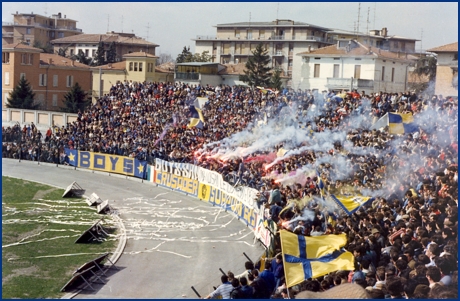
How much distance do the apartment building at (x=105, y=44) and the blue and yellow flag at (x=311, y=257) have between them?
76.6 meters

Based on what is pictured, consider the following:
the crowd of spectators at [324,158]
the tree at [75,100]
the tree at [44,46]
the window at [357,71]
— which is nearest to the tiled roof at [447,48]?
the crowd of spectators at [324,158]

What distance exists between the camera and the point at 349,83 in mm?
47312

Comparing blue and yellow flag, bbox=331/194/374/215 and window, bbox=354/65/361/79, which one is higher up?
window, bbox=354/65/361/79

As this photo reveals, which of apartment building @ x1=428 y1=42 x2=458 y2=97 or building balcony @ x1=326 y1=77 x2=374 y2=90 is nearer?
apartment building @ x1=428 y1=42 x2=458 y2=97

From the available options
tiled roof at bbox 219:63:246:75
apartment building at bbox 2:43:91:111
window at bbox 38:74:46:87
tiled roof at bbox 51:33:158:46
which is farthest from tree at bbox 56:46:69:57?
tiled roof at bbox 219:63:246:75

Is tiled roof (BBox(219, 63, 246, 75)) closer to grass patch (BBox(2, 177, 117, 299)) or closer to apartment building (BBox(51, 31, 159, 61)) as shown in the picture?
apartment building (BBox(51, 31, 159, 61))

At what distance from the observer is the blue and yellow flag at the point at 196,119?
127 feet

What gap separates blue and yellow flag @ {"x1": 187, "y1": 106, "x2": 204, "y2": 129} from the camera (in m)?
38.6

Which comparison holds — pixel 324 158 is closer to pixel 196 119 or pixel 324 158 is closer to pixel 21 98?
pixel 196 119

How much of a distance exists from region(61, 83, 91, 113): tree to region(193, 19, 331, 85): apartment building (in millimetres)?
21361

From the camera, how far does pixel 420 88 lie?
1726 inches

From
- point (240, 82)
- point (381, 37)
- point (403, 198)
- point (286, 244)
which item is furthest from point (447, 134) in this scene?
point (240, 82)

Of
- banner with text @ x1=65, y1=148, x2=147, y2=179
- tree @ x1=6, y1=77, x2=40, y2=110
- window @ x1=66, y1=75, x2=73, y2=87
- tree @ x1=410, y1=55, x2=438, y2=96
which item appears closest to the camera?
banner with text @ x1=65, y1=148, x2=147, y2=179

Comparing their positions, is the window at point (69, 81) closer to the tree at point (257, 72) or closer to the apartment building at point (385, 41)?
the tree at point (257, 72)
